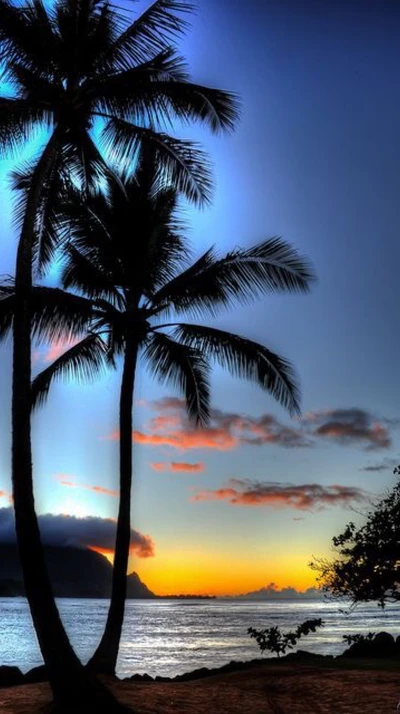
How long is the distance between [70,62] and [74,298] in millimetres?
4453

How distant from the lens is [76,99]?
34.6 feet

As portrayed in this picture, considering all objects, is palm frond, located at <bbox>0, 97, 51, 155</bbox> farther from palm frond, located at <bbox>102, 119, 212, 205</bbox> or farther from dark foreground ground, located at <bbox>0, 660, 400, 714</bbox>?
dark foreground ground, located at <bbox>0, 660, 400, 714</bbox>

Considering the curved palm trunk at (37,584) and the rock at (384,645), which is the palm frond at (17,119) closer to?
the curved palm trunk at (37,584)

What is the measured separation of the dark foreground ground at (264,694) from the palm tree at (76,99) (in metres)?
2.81

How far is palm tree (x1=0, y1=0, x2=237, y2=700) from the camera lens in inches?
383

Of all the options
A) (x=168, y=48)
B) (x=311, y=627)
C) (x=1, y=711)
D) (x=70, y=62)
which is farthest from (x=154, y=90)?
(x=311, y=627)

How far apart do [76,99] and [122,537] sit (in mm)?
7702

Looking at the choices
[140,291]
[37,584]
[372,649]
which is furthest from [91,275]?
[372,649]

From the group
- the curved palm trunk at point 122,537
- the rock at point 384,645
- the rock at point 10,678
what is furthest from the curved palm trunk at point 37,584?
the rock at point 384,645

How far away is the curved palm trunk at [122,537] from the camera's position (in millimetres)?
12484

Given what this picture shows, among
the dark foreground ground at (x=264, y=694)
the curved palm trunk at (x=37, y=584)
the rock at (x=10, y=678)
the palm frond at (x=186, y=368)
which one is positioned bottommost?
the rock at (x=10, y=678)

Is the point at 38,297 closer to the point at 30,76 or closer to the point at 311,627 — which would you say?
the point at 30,76

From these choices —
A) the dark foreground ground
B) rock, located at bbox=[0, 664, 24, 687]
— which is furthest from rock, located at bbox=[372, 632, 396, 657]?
rock, located at bbox=[0, 664, 24, 687]

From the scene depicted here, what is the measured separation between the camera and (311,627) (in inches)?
645
